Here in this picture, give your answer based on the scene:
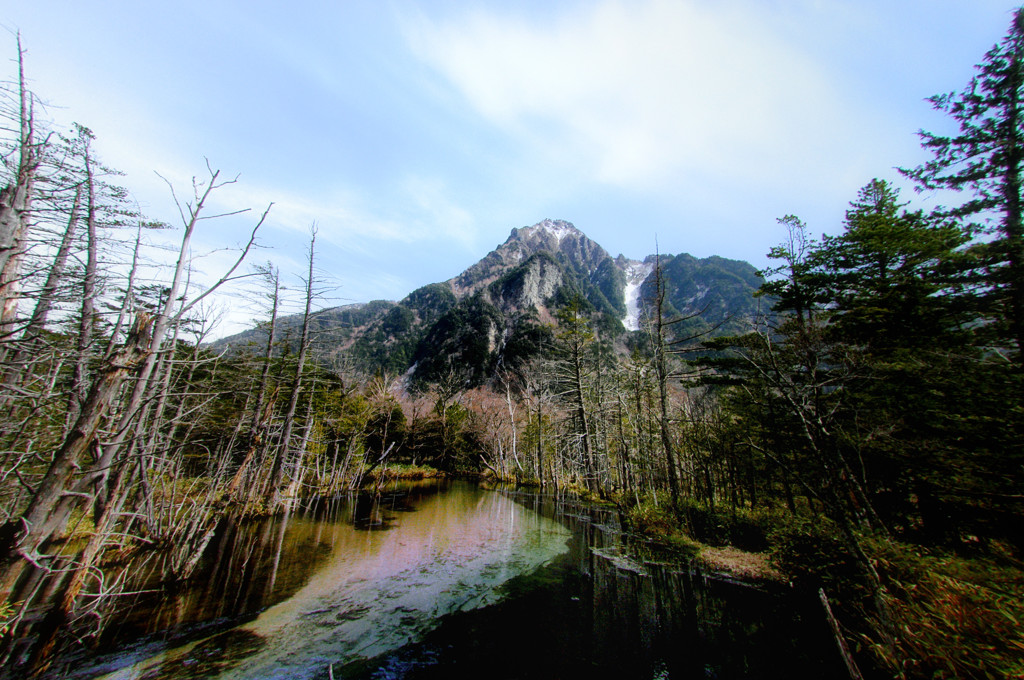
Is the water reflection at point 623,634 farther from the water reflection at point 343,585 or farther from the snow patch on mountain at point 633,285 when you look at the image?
the snow patch on mountain at point 633,285

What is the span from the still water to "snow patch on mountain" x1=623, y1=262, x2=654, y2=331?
117774mm

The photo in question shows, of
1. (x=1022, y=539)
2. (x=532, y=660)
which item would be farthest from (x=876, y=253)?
(x=532, y=660)

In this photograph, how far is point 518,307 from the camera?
3632 inches

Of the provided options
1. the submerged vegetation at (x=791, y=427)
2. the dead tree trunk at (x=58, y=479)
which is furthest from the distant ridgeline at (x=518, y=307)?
the dead tree trunk at (x=58, y=479)

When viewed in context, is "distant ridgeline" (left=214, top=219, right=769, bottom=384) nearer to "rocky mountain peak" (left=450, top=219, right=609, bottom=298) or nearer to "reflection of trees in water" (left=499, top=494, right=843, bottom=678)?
"rocky mountain peak" (left=450, top=219, right=609, bottom=298)

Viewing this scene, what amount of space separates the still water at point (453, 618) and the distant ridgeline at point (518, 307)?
8570 mm

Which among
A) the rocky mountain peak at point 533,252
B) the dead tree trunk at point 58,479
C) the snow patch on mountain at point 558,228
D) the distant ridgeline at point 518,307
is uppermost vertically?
the snow patch on mountain at point 558,228

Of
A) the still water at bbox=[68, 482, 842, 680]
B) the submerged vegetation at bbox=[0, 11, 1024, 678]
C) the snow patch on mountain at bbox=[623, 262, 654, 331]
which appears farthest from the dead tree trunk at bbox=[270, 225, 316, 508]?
the snow patch on mountain at bbox=[623, 262, 654, 331]

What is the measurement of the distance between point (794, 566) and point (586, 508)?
1301 centimetres

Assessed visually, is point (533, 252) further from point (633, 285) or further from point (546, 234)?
point (633, 285)

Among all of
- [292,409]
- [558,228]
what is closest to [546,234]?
[558,228]

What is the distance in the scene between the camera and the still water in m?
5.13

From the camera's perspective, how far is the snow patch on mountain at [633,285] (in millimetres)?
131613

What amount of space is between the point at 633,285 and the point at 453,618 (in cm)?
16446
